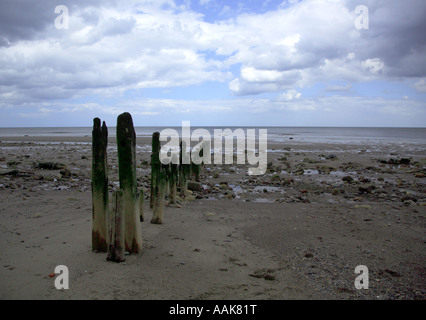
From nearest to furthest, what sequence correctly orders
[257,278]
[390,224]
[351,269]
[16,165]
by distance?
[257,278], [351,269], [390,224], [16,165]

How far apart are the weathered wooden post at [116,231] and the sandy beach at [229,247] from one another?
0.54 ft

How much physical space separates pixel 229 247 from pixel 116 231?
7.11 ft

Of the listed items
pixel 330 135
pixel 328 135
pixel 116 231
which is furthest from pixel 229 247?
pixel 328 135

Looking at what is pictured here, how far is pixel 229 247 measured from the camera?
598 cm

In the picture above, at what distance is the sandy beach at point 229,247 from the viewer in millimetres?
4266

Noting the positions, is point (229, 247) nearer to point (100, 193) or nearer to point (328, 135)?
point (100, 193)

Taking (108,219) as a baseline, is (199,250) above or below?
below

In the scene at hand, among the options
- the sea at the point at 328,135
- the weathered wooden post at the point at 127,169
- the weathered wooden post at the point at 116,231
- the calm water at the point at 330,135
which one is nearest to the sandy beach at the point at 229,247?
the weathered wooden post at the point at 116,231
